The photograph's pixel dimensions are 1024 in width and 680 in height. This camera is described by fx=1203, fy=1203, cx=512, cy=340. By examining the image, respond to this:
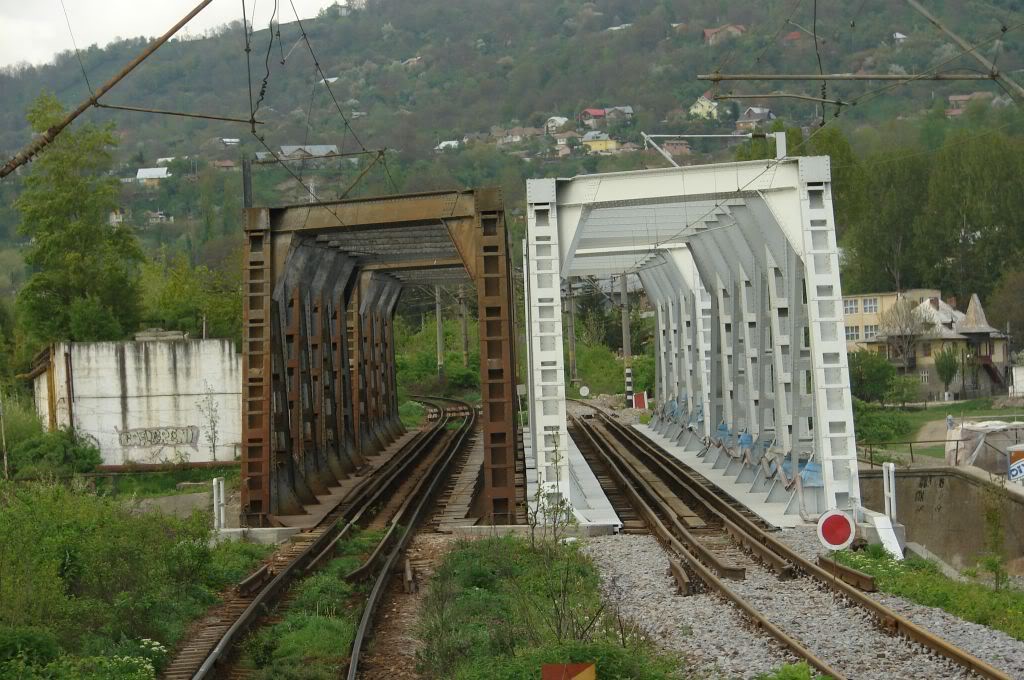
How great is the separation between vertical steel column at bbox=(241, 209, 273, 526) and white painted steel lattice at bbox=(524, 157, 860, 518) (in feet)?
14.8

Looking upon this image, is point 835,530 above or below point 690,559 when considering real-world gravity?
above

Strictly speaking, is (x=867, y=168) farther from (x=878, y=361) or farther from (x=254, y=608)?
Answer: (x=254, y=608)

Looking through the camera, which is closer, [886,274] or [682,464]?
[682,464]

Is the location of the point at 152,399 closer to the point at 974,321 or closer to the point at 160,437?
the point at 160,437

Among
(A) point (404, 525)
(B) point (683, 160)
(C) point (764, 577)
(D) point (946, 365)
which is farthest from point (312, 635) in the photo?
(B) point (683, 160)

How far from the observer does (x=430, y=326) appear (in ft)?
258

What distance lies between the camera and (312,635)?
1125 centimetres

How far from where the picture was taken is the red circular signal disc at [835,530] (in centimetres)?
1298

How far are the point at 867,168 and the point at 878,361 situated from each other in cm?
2584

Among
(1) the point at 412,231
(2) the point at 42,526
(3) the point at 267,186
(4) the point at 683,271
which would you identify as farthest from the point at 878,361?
(3) the point at 267,186

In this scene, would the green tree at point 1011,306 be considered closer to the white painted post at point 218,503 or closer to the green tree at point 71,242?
the green tree at point 71,242

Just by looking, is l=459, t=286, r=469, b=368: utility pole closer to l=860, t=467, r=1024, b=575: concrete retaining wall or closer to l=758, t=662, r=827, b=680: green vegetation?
l=860, t=467, r=1024, b=575: concrete retaining wall

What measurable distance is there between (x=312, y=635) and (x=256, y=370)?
9823 mm

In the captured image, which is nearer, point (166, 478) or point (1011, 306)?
point (166, 478)
